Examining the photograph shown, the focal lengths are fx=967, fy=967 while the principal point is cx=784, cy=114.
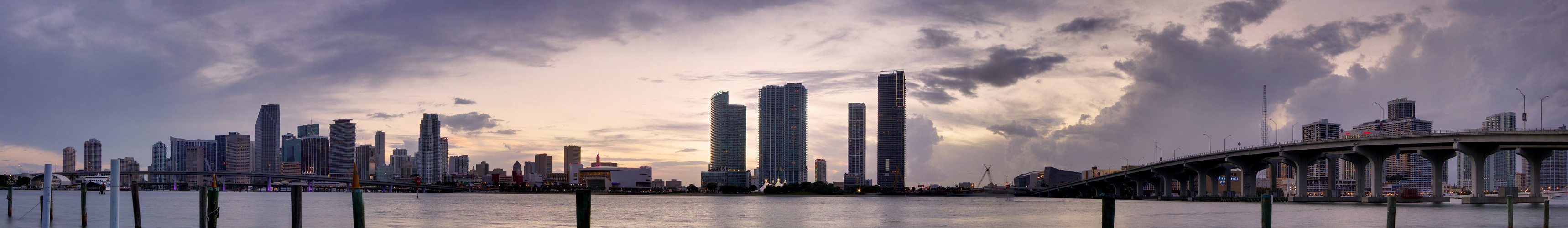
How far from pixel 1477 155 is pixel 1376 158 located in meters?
13.0

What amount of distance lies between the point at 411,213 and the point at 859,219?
40717 millimetres

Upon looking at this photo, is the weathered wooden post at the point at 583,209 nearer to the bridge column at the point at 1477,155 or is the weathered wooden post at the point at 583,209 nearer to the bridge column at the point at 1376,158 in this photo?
the bridge column at the point at 1477,155

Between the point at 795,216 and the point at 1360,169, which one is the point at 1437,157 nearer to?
the point at 1360,169

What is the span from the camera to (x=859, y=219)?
79.0m

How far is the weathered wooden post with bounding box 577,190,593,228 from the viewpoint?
1948 centimetres

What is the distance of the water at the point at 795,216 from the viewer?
210 feet

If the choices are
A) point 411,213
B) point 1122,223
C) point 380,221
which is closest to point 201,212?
point 380,221

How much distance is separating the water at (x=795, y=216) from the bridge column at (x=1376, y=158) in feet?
7.44

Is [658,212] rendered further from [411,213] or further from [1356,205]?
[1356,205]

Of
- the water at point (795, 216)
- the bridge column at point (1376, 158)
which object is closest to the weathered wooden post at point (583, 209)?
the water at point (795, 216)

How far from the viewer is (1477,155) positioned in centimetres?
9306

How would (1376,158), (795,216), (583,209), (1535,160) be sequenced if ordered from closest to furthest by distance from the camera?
(583,209) < (795,216) < (1535,160) < (1376,158)

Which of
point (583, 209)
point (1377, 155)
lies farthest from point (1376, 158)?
point (583, 209)

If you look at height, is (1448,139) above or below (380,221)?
above
